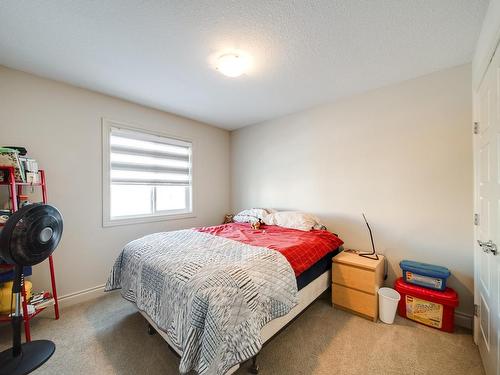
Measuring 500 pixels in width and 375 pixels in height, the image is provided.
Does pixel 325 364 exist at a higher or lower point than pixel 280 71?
lower

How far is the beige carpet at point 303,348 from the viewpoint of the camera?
5.00 ft

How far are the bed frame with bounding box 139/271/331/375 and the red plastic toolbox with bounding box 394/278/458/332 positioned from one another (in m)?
0.73

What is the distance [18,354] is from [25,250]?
826mm

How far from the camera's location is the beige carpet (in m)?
1.52

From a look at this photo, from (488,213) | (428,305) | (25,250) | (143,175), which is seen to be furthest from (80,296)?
(488,213)

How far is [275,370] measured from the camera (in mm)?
1501

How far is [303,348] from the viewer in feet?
5.63

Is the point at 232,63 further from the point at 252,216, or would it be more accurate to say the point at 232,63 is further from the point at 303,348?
the point at 303,348

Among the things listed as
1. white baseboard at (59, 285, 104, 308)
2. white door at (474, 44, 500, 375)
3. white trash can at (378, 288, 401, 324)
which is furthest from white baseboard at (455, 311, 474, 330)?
white baseboard at (59, 285, 104, 308)

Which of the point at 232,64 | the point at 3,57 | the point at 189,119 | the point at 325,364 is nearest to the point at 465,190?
the point at 325,364

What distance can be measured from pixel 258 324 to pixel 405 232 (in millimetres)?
2002

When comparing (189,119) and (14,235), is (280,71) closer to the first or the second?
(189,119)

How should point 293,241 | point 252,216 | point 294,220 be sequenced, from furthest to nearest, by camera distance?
point 252,216 → point 294,220 → point 293,241

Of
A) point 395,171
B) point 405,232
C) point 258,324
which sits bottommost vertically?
point 258,324
